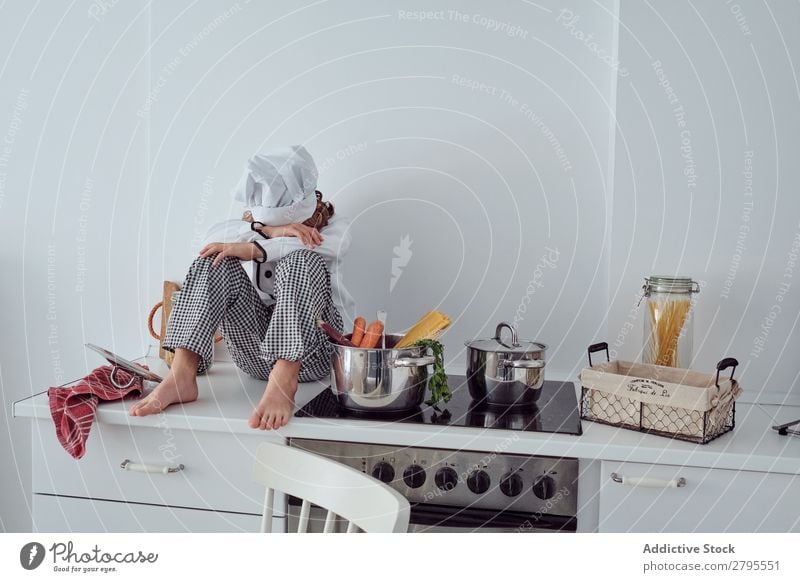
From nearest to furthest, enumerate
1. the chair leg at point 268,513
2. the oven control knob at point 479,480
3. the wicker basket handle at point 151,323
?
the chair leg at point 268,513, the oven control knob at point 479,480, the wicker basket handle at point 151,323

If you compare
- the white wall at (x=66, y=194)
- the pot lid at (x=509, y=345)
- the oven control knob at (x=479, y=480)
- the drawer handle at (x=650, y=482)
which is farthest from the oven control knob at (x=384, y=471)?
the white wall at (x=66, y=194)

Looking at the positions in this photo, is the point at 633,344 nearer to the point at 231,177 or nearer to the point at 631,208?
the point at 631,208

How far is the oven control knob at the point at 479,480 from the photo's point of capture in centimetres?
120

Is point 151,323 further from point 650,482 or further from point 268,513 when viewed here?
point 650,482

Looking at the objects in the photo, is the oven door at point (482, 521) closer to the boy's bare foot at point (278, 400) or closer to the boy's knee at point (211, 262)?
the boy's bare foot at point (278, 400)

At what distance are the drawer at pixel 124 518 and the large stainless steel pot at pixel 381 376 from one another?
0.25 meters

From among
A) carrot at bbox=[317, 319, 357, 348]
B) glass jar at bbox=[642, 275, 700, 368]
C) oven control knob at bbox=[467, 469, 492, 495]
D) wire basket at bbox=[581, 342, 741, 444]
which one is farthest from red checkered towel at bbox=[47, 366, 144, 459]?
glass jar at bbox=[642, 275, 700, 368]

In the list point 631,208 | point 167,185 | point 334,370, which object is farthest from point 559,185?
point 167,185

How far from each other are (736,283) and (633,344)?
21 cm

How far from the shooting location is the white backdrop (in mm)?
1363

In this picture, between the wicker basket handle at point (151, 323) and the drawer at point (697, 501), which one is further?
the wicker basket handle at point (151, 323)

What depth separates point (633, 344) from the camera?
1419 millimetres

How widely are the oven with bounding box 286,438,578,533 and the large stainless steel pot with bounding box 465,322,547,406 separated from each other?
113mm

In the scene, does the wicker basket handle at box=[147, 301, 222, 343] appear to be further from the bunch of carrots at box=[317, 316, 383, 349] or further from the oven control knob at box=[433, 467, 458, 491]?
the oven control knob at box=[433, 467, 458, 491]
